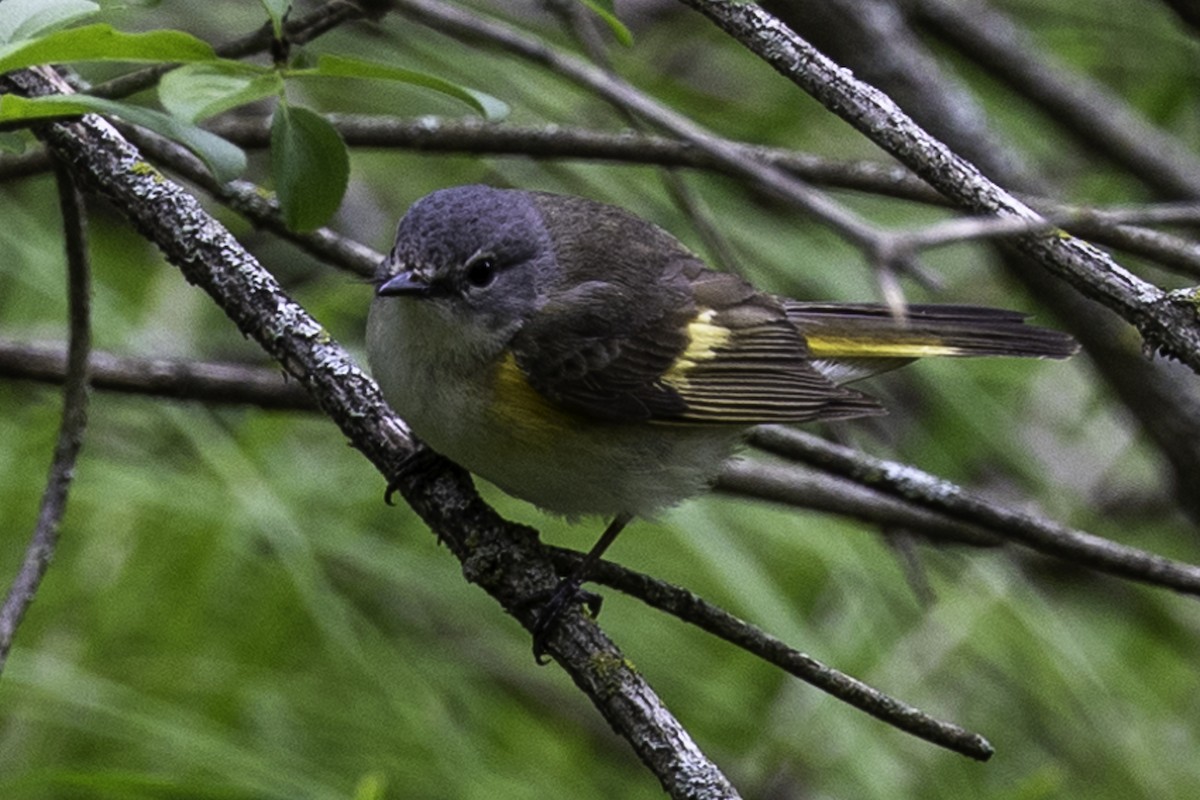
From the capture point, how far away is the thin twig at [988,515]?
6.77 ft

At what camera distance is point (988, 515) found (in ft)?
7.31

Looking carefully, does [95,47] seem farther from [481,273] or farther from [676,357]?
[676,357]

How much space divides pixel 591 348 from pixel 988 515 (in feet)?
2.19

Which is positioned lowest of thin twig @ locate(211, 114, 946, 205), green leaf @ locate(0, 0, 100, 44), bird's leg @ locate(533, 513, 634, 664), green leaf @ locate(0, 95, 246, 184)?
bird's leg @ locate(533, 513, 634, 664)

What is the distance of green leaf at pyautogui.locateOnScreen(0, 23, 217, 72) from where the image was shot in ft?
4.18

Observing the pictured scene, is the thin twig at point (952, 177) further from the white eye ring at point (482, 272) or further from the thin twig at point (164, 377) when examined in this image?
the thin twig at point (164, 377)

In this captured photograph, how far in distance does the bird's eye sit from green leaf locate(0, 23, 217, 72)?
3.20 ft

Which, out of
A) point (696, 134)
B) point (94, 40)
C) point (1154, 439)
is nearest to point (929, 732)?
point (696, 134)

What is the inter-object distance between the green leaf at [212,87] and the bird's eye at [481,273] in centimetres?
89

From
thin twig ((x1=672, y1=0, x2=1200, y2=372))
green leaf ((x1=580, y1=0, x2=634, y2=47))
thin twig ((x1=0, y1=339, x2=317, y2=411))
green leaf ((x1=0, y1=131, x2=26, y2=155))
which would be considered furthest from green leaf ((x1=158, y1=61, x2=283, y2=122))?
thin twig ((x1=0, y1=339, x2=317, y2=411))

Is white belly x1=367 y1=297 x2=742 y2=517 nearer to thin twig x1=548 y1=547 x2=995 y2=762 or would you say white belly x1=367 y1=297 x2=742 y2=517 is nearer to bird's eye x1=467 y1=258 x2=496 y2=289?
bird's eye x1=467 y1=258 x2=496 y2=289

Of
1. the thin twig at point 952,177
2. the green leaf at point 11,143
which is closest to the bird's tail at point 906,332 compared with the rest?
the thin twig at point 952,177

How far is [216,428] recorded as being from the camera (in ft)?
10.0

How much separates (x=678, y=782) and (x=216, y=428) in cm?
179
